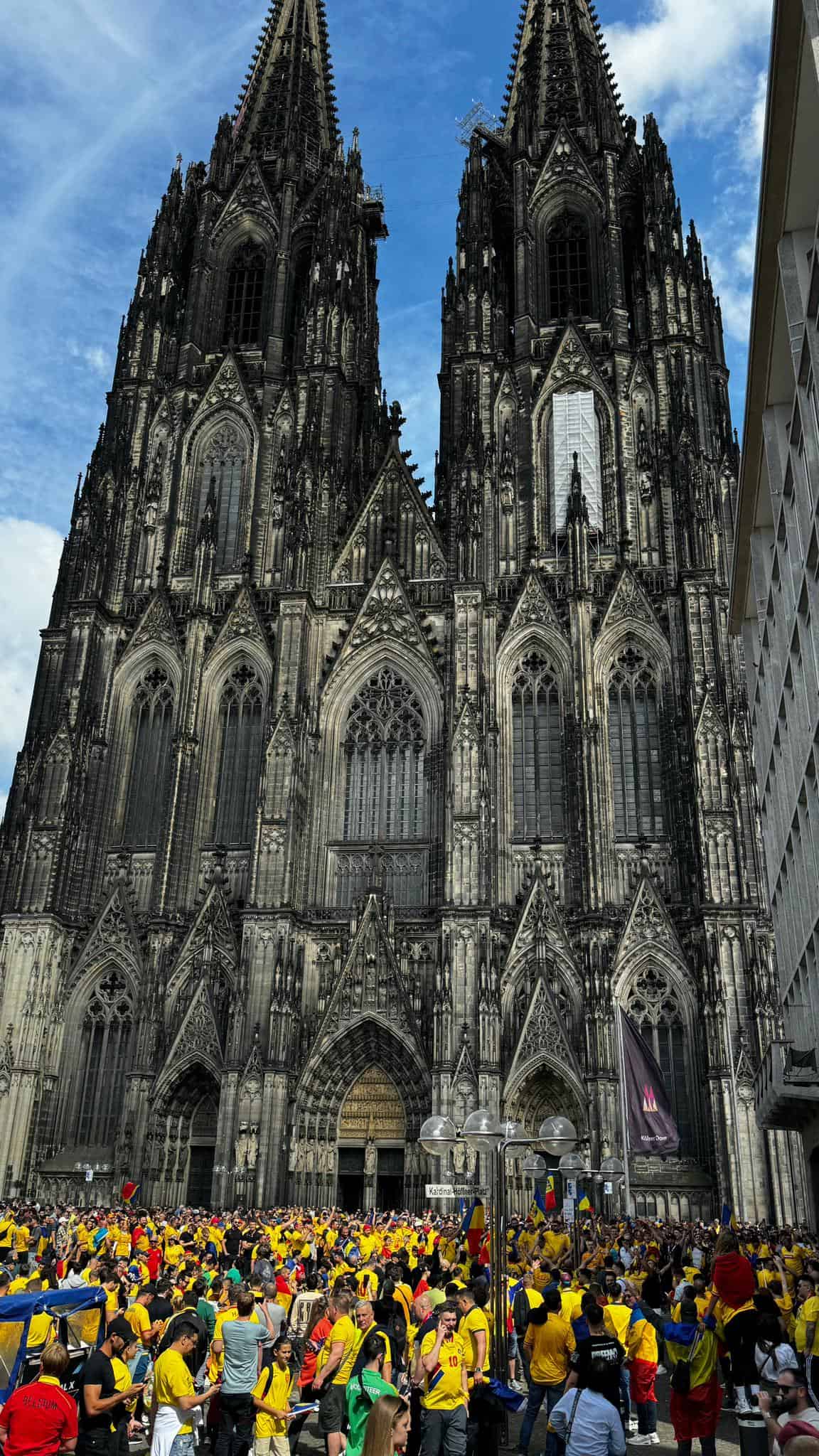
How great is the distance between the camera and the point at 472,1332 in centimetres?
989

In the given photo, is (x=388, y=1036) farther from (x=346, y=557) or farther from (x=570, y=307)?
(x=570, y=307)

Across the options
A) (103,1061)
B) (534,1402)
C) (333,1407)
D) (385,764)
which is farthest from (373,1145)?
(333,1407)

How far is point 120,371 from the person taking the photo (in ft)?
146

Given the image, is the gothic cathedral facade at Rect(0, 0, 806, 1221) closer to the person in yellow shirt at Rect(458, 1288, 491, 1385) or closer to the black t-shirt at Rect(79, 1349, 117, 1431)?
the person in yellow shirt at Rect(458, 1288, 491, 1385)

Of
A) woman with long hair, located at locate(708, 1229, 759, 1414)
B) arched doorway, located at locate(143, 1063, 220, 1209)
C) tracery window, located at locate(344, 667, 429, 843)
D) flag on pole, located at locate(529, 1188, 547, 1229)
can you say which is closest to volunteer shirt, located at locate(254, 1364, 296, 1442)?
woman with long hair, located at locate(708, 1229, 759, 1414)

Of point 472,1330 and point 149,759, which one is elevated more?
point 149,759

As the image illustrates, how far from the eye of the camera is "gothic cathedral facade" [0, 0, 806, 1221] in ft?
107

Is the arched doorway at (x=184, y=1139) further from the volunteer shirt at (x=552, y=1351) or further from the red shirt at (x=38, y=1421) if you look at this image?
the red shirt at (x=38, y=1421)

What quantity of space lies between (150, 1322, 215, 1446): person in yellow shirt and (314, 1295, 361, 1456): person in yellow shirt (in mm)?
1005

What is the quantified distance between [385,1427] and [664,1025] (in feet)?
91.5

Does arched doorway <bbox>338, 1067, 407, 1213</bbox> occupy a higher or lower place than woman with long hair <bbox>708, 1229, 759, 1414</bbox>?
higher

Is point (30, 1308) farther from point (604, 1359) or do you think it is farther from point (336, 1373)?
point (604, 1359)

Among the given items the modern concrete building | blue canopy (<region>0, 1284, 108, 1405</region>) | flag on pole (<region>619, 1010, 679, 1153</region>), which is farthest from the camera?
flag on pole (<region>619, 1010, 679, 1153</region>)

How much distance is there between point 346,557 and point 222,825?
9.70m
